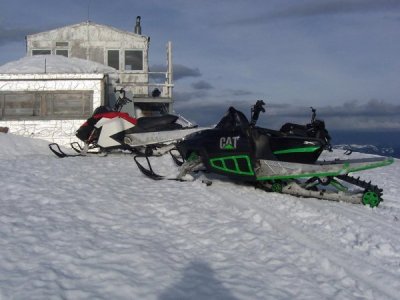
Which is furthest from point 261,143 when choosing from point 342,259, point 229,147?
point 342,259

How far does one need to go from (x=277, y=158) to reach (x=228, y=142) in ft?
2.78

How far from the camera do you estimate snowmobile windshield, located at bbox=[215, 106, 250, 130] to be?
727 cm

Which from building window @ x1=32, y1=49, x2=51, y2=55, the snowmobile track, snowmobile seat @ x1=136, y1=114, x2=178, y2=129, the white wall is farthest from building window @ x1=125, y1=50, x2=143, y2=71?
the snowmobile track

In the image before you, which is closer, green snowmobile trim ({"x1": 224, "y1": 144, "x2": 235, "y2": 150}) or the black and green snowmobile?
the black and green snowmobile

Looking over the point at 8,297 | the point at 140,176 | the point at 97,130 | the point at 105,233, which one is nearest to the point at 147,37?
the point at 97,130

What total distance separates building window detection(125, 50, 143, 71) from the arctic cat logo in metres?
15.1

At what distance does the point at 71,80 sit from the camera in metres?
14.9

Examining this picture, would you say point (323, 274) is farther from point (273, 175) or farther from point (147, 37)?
point (147, 37)

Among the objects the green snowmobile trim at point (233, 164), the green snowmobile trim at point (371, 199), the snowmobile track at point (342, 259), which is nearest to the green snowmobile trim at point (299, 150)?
the green snowmobile trim at point (233, 164)

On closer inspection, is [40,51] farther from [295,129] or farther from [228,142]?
[295,129]

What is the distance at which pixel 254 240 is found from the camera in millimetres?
4457

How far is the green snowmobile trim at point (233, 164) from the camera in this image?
7.04 m

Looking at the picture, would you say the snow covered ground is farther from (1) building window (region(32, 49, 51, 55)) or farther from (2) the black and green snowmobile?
(1) building window (region(32, 49, 51, 55))

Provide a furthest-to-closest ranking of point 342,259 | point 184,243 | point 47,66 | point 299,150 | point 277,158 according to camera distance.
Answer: point 47,66 → point 277,158 → point 299,150 → point 184,243 → point 342,259
